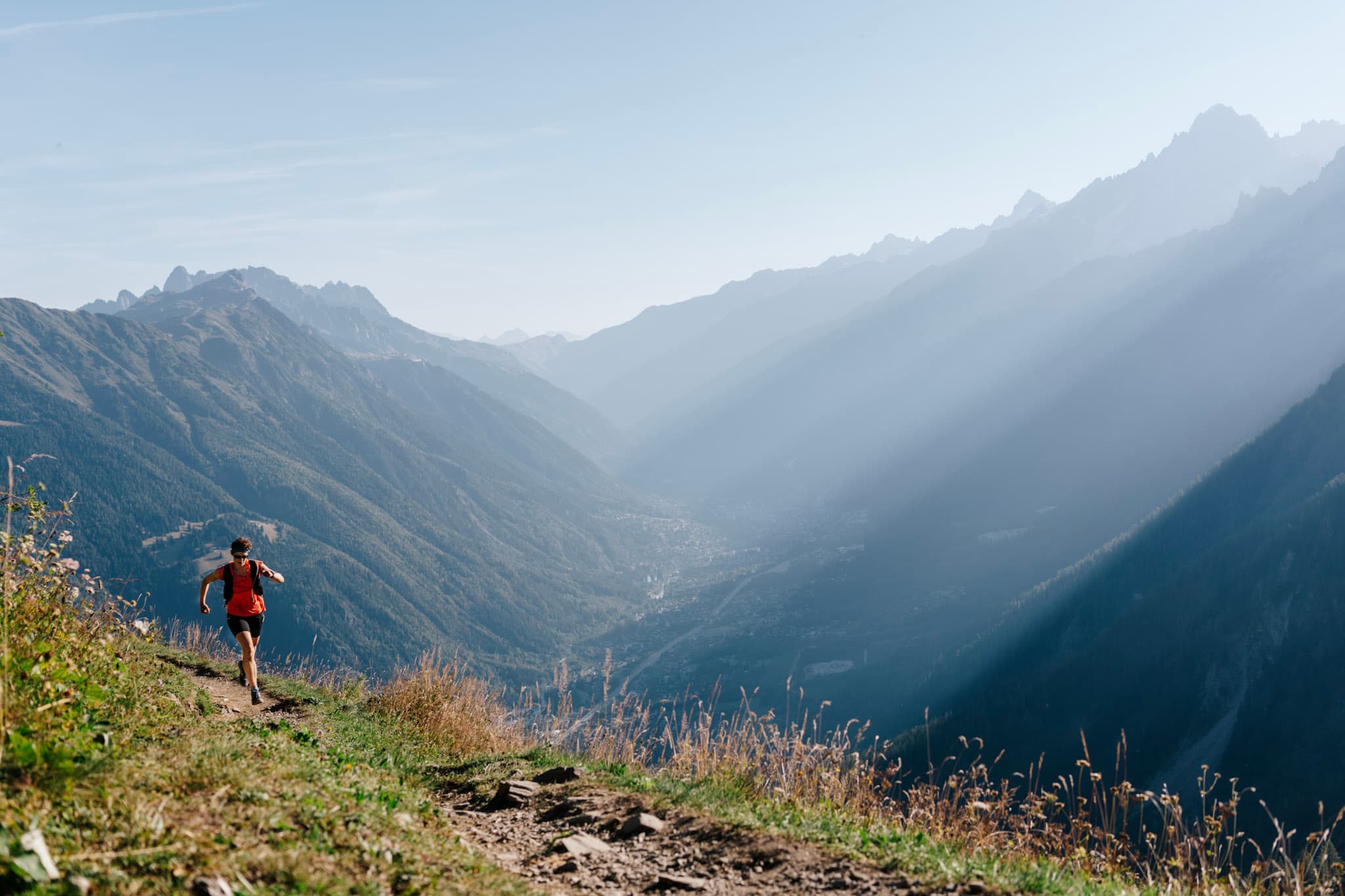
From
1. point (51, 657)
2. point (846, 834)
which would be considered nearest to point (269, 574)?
point (51, 657)

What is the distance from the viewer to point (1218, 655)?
128875mm

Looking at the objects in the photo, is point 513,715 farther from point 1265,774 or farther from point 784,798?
point 1265,774

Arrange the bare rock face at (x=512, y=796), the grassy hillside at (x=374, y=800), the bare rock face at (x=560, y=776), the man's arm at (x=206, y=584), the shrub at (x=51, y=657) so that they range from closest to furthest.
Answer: the grassy hillside at (x=374, y=800) < the shrub at (x=51, y=657) < the bare rock face at (x=512, y=796) < the bare rock face at (x=560, y=776) < the man's arm at (x=206, y=584)

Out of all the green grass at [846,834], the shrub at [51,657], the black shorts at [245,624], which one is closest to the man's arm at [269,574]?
the black shorts at [245,624]

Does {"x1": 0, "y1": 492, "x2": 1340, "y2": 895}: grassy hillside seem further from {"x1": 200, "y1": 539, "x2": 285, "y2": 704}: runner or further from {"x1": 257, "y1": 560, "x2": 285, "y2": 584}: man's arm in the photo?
{"x1": 257, "y1": 560, "x2": 285, "y2": 584}: man's arm

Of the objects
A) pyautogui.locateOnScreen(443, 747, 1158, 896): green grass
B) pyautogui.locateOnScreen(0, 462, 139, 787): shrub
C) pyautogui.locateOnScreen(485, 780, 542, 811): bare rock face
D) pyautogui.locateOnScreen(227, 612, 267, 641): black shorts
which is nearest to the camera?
pyautogui.locateOnScreen(0, 462, 139, 787): shrub

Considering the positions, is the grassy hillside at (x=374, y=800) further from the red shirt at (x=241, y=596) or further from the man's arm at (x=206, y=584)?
the red shirt at (x=241, y=596)

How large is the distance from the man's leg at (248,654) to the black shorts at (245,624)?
0.06 m

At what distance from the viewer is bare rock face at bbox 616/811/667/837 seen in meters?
7.60

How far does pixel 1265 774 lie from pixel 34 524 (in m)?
141

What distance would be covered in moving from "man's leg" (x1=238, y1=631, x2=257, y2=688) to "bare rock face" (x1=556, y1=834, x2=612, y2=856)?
29.2ft

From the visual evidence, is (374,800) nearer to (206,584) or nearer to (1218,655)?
(206,584)

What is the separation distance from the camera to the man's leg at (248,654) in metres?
13.3

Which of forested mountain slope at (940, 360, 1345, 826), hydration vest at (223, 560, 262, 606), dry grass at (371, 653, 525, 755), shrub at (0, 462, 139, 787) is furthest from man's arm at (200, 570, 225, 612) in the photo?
forested mountain slope at (940, 360, 1345, 826)
